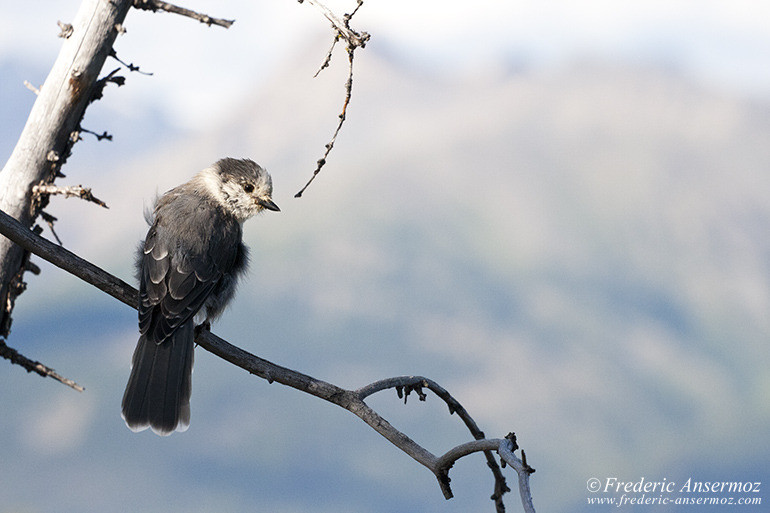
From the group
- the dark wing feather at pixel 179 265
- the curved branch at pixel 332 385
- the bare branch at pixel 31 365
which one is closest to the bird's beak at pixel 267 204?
the dark wing feather at pixel 179 265

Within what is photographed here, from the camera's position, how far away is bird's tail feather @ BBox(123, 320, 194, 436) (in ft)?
13.1

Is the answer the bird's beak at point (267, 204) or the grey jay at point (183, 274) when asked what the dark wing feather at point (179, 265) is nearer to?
the grey jay at point (183, 274)

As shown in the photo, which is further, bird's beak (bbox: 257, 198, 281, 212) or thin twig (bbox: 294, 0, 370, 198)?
bird's beak (bbox: 257, 198, 281, 212)

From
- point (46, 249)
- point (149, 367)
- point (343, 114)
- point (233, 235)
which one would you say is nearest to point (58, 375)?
point (149, 367)

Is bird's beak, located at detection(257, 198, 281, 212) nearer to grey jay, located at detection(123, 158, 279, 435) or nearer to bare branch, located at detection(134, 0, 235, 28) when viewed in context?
grey jay, located at detection(123, 158, 279, 435)

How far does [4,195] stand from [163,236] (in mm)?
916

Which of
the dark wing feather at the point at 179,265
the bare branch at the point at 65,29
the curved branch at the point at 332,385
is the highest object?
the bare branch at the point at 65,29

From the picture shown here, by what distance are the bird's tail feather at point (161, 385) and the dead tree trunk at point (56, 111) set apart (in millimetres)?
948

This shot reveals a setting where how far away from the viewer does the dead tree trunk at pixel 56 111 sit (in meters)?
4.15

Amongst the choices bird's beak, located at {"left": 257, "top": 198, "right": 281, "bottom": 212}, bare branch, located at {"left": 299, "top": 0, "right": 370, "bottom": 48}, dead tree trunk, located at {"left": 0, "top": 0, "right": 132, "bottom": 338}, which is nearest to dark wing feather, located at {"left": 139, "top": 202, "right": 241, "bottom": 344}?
bird's beak, located at {"left": 257, "top": 198, "right": 281, "bottom": 212}

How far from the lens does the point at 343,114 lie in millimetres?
3359

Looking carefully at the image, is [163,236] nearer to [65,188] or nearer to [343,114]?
[65,188]

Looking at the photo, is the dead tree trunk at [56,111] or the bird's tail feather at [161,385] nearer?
the bird's tail feather at [161,385]

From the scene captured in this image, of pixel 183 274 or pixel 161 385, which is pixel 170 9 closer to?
pixel 183 274
